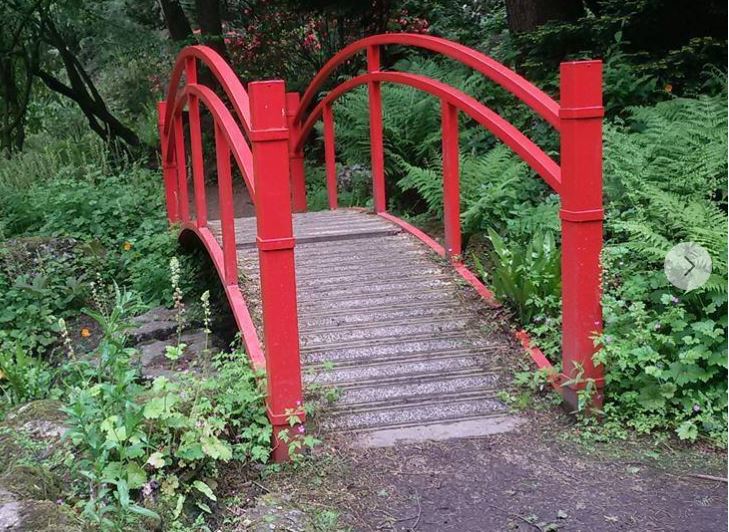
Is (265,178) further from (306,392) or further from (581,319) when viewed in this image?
(581,319)

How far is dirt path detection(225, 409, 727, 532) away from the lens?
2.97 metres

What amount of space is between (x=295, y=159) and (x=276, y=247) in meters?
5.51

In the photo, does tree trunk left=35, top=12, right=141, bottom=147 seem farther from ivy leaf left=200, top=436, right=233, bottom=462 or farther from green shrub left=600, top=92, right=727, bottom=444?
ivy leaf left=200, top=436, right=233, bottom=462

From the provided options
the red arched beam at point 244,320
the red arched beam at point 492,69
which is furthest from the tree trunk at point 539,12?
the red arched beam at point 244,320

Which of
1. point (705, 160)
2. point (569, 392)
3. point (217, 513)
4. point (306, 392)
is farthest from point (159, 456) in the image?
point (705, 160)

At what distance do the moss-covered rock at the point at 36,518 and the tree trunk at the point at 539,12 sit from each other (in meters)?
6.44

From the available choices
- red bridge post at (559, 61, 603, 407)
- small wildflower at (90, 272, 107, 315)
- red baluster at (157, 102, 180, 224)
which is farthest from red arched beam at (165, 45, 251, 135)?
red baluster at (157, 102, 180, 224)

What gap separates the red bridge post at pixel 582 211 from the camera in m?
3.51

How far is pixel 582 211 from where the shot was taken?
3.56 metres

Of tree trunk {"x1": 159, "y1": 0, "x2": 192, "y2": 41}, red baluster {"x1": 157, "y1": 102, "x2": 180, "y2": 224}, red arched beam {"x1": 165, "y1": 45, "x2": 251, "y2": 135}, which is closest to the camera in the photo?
red arched beam {"x1": 165, "y1": 45, "x2": 251, "y2": 135}

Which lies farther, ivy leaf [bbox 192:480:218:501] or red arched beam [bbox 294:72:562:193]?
red arched beam [bbox 294:72:562:193]

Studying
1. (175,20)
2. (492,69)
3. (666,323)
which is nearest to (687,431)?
(666,323)

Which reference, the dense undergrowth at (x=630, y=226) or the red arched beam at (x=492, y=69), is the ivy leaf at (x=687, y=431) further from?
the red arched beam at (x=492, y=69)

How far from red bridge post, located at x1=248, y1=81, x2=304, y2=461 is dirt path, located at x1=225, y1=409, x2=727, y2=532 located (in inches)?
Result: 11.9
